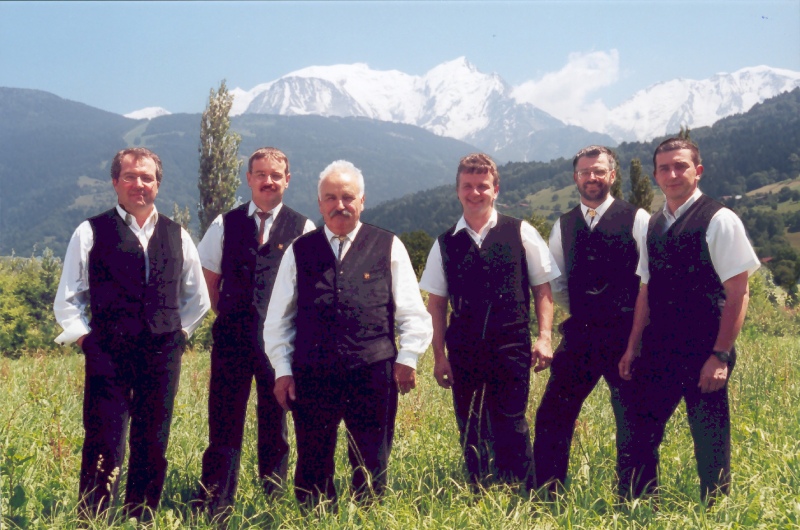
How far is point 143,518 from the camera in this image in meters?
3.90

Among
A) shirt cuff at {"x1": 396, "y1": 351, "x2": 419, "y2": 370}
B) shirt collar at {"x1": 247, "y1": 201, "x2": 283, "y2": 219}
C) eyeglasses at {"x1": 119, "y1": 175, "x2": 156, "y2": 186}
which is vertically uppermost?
eyeglasses at {"x1": 119, "y1": 175, "x2": 156, "y2": 186}

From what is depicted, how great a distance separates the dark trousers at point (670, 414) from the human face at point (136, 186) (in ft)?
10.2

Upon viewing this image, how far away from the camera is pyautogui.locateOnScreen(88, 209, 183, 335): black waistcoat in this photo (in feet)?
12.5

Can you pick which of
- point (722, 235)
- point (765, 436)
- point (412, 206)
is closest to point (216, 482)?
point (722, 235)

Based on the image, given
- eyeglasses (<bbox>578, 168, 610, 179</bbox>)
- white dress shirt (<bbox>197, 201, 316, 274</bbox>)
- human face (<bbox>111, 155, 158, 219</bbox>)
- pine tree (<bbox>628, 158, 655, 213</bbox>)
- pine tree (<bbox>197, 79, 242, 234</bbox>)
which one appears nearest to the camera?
human face (<bbox>111, 155, 158, 219</bbox>)

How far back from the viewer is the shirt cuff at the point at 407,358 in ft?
12.3

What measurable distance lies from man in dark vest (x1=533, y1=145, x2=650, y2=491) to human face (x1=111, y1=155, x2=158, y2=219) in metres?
2.66

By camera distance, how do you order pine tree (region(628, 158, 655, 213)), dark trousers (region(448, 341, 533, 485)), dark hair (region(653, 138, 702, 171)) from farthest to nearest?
pine tree (region(628, 158, 655, 213))
dark trousers (region(448, 341, 533, 485))
dark hair (region(653, 138, 702, 171))

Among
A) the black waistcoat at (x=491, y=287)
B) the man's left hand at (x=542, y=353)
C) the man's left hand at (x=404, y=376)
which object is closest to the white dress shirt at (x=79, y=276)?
the man's left hand at (x=404, y=376)

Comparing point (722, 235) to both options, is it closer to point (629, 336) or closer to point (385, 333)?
point (629, 336)

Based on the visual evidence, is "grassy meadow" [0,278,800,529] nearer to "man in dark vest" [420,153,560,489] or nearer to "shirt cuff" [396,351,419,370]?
"man in dark vest" [420,153,560,489]

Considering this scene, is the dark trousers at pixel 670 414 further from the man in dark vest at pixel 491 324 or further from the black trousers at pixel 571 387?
the man in dark vest at pixel 491 324

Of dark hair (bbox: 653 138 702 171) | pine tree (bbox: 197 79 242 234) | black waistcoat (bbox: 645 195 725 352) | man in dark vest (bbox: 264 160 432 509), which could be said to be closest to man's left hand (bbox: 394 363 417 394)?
man in dark vest (bbox: 264 160 432 509)

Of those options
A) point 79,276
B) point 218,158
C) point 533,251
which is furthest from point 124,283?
point 218,158
